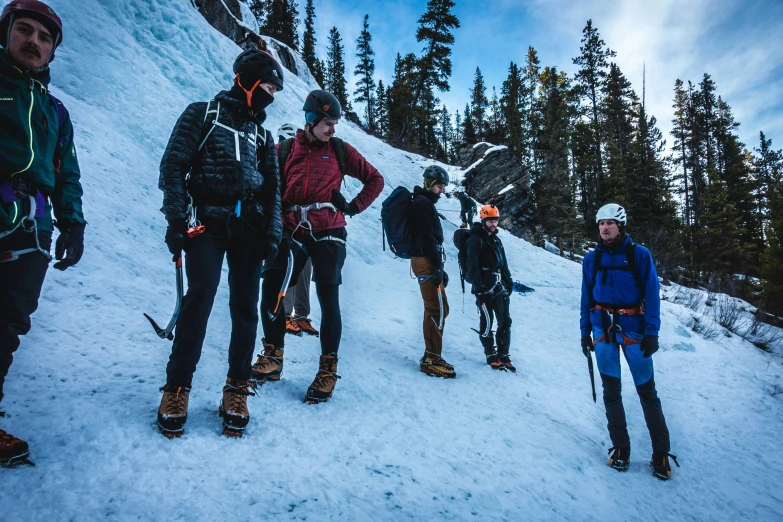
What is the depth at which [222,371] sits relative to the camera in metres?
3.23

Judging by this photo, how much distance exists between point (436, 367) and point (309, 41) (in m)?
46.6

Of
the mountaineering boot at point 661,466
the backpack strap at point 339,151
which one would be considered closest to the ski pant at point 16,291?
the backpack strap at point 339,151

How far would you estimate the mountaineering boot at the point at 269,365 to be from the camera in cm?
317

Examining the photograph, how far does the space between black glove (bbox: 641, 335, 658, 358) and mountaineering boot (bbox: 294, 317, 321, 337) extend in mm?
3599

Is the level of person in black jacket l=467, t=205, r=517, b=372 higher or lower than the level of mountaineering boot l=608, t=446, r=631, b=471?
higher

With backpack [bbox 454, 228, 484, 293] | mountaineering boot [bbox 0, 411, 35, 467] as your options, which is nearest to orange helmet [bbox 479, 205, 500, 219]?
backpack [bbox 454, 228, 484, 293]

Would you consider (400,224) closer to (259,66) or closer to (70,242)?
(259,66)

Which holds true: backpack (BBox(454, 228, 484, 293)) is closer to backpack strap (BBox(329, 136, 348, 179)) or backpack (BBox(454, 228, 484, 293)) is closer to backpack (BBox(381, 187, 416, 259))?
backpack (BBox(381, 187, 416, 259))

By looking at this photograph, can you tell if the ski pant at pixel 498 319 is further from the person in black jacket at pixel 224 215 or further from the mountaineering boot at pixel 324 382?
the person in black jacket at pixel 224 215

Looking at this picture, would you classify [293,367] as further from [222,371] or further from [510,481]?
[510,481]

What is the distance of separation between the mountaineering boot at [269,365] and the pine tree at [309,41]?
145 ft

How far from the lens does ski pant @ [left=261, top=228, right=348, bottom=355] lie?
317 centimetres

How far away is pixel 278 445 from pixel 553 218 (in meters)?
29.1

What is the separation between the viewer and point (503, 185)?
2770 centimetres
